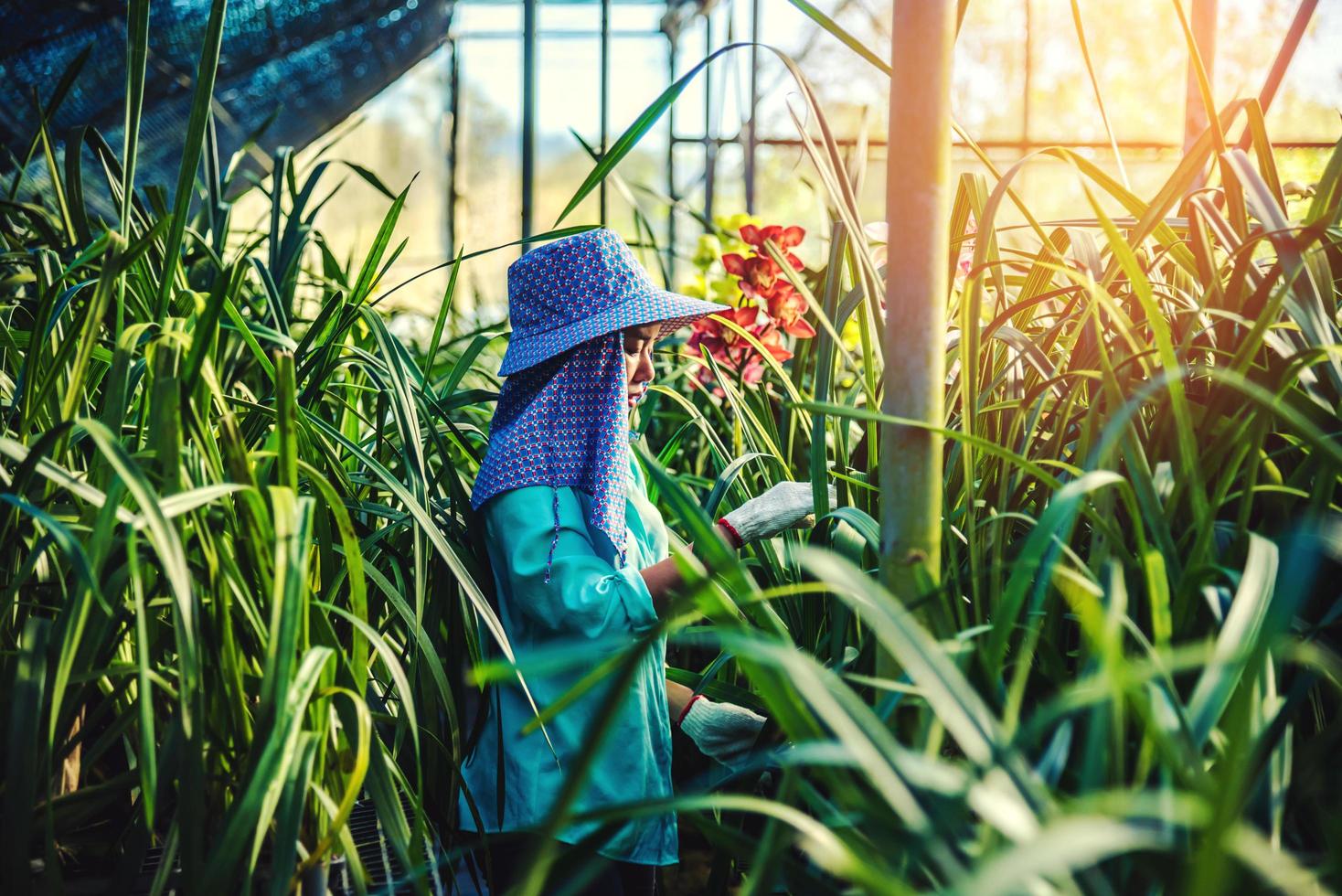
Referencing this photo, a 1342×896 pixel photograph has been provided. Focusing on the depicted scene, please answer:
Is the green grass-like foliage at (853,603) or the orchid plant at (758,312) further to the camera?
the orchid plant at (758,312)

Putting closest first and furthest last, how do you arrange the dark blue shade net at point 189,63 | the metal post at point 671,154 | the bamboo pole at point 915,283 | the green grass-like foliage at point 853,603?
1. the green grass-like foliage at point 853,603
2. the bamboo pole at point 915,283
3. the dark blue shade net at point 189,63
4. the metal post at point 671,154

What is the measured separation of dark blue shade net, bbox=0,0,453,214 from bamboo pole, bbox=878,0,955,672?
160 centimetres

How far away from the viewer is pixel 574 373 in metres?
1.07

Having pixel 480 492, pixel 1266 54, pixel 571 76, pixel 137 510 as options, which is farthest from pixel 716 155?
pixel 571 76

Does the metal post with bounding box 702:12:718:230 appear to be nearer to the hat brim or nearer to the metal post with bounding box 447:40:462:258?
the hat brim

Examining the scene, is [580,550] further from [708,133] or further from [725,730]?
[708,133]

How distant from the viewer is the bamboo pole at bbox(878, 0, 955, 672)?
1.84ft

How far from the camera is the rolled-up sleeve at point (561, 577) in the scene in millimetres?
971

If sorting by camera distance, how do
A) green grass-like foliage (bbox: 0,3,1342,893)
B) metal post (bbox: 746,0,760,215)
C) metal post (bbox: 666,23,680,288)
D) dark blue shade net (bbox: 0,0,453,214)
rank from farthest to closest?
metal post (bbox: 666,23,680,288) < dark blue shade net (bbox: 0,0,453,214) < metal post (bbox: 746,0,760,215) < green grass-like foliage (bbox: 0,3,1342,893)

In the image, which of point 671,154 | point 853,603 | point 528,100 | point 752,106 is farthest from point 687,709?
point 671,154

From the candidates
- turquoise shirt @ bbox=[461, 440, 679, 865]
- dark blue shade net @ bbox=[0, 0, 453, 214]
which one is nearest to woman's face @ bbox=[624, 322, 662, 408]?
turquoise shirt @ bbox=[461, 440, 679, 865]

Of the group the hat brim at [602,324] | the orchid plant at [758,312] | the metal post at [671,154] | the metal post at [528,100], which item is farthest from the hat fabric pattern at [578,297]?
the metal post at [528,100]

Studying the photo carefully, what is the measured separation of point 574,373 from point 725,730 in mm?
399

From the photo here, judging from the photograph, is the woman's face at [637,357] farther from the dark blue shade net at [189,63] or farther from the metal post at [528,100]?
the metal post at [528,100]
